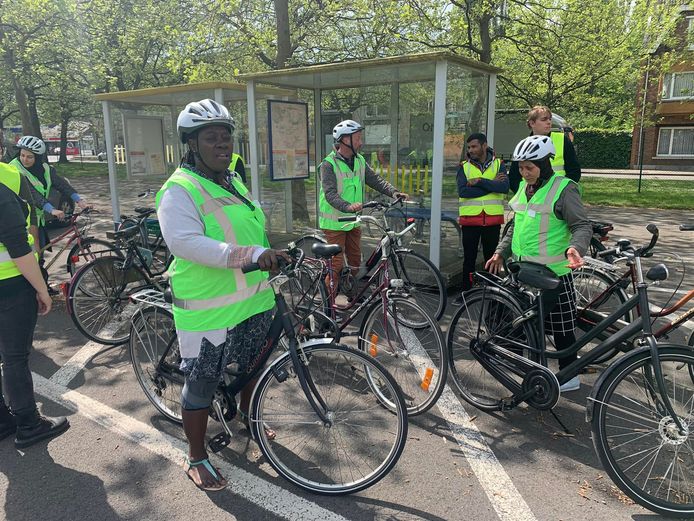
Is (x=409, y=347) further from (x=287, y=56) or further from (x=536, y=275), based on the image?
(x=287, y=56)

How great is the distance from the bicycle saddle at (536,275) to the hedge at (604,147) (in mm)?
28809

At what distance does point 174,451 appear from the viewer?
3.17m

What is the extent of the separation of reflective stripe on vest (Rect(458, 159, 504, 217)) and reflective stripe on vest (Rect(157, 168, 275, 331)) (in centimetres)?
362

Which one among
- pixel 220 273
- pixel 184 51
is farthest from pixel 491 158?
pixel 184 51

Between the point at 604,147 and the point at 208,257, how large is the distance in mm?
31892

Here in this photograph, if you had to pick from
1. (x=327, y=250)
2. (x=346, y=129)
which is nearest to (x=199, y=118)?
(x=327, y=250)

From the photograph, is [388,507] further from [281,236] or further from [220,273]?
[281,236]

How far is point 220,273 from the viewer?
98.8 inches

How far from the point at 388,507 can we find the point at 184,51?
12844 millimetres

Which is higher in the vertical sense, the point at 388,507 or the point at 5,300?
the point at 5,300

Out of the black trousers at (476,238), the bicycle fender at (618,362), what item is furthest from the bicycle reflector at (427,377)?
the black trousers at (476,238)

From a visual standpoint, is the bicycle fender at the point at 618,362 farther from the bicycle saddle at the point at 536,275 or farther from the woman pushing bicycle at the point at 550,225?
the woman pushing bicycle at the point at 550,225

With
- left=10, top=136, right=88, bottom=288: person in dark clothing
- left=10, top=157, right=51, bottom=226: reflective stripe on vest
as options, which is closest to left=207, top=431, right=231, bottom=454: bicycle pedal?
left=10, top=136, right=88, bottom=288: person in dark clothing

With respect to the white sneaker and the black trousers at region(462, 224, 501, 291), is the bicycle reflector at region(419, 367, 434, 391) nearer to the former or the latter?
the white sneaker
